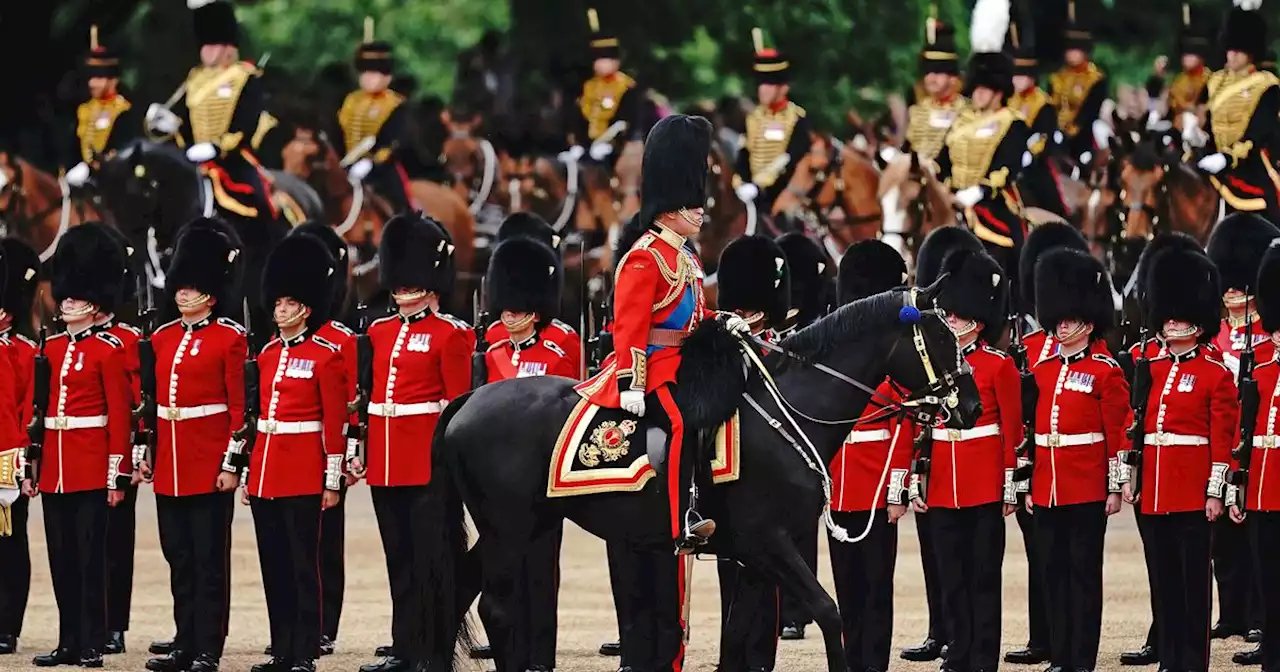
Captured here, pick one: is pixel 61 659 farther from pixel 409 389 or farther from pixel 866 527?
pixel 866 527

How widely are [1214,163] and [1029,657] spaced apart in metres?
5.52

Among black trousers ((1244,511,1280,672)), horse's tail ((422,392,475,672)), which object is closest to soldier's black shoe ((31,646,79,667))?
horse's tail ((422,392,475,672))

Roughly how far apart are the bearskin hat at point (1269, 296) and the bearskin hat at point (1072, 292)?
0.54m

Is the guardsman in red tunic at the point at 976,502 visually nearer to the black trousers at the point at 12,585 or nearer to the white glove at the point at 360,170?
the black trousers at the point at 12,585

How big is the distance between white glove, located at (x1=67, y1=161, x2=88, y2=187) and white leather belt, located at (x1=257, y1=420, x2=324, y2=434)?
7296mm

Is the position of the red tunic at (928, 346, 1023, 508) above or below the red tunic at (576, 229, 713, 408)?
below

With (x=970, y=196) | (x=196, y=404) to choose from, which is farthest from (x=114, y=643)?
(x=970, y=196)

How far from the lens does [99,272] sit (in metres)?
10.9

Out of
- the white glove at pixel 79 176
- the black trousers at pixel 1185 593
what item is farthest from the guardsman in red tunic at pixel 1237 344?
the white glove at pixel 79 176

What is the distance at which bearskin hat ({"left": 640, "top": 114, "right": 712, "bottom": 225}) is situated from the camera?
9062 mm

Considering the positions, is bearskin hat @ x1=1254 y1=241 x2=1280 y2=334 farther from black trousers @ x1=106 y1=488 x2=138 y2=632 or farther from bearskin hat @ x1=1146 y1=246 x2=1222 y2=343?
black trousers @ x1=106 y1=488 x2=138 y2=632

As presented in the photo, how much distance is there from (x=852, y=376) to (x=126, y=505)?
10.5 feet

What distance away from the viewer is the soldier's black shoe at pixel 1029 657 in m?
10.6

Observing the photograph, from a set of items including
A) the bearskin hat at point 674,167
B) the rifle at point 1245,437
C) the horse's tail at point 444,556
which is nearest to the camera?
the bearskin hat at point 674,167
